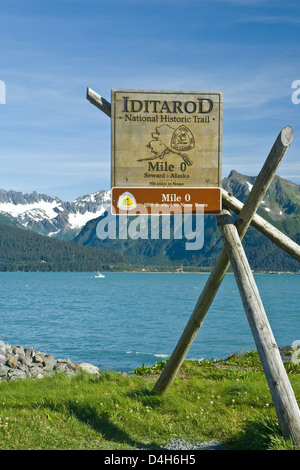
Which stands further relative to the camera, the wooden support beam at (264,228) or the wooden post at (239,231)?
the wooden support beam at (264,228)

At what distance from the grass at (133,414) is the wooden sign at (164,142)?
415 cm

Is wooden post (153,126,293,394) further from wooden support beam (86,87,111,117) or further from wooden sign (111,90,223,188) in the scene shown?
wooden support beam (86,87,111,117)

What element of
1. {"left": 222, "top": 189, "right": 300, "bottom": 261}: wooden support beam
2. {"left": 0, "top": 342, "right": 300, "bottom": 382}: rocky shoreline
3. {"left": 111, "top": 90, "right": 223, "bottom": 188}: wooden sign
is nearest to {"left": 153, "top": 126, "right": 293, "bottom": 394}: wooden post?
{"left": 222, "top": 189, "right": 300, "bottom": 261}: wooden support beam

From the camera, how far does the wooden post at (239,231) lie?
25.3ft

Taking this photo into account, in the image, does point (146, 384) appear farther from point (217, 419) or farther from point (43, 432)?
point (43, 432)

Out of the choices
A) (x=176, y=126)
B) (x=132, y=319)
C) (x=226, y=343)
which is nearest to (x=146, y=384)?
(x=176, y=126)

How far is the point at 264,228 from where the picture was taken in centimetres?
874

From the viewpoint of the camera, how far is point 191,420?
28.1 feet

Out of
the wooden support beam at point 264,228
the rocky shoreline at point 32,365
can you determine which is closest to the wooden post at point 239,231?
the wooden support beam at point 264,228

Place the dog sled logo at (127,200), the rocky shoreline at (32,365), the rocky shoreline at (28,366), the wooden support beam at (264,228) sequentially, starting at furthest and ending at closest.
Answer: the rocky shoreline at (28,366), the rocky shoreline at (32,365), the dog sled logo at (127,200), the wooden support beam at (264,228)

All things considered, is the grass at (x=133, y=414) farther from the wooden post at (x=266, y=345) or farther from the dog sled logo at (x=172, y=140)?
the dog sled logo at (x=172, y=140)

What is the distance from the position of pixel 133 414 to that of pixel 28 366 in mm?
A: 10541

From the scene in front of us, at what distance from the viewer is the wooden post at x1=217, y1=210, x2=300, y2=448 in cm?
673
